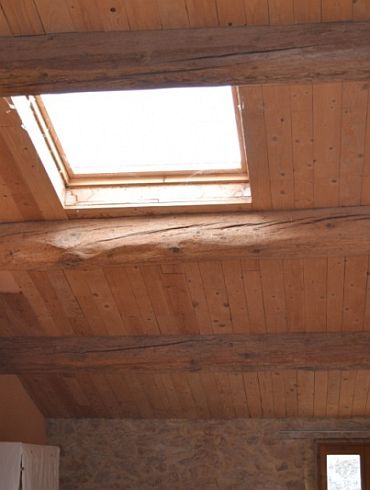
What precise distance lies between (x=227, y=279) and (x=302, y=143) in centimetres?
151

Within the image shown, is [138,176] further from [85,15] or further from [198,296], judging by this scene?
[85,15]

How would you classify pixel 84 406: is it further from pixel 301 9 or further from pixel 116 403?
pixel 301 9

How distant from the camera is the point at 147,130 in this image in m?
4.54

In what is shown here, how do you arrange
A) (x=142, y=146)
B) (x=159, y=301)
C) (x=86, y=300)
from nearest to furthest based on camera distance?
1. (x=142, y=146)
2. (x=159, y=301)
3. (x=86, y=300)

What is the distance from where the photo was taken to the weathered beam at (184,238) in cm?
470

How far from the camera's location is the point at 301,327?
237 inches

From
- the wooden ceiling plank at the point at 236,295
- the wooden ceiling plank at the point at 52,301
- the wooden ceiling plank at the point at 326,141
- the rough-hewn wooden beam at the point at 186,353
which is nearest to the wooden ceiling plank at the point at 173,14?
the wooden ceiling plank at the point at 326,141

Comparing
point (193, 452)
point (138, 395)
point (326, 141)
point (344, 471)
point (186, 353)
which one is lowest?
point (344, 471)

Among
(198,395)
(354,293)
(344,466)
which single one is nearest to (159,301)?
(354,293)

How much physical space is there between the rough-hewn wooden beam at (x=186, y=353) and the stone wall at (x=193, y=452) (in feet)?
5.47

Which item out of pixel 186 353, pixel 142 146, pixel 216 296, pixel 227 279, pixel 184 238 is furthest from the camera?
pixel 186 353

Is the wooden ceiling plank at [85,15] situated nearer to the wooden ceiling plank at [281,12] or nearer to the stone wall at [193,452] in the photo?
the wooden ceiling plank at [281,12]

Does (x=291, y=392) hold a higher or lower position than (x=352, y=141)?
lower

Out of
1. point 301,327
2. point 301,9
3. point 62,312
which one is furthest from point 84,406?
point 301,9
